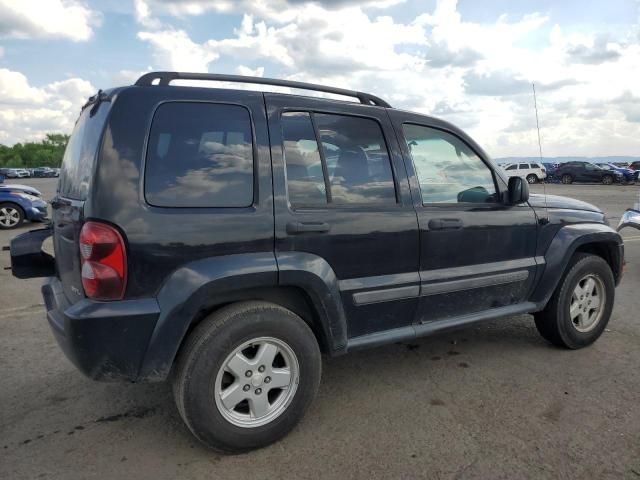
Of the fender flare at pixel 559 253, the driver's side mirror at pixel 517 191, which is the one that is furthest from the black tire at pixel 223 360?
the fender flare at pixel 559 253

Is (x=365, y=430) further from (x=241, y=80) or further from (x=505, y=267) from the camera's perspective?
(x=241, y=80)

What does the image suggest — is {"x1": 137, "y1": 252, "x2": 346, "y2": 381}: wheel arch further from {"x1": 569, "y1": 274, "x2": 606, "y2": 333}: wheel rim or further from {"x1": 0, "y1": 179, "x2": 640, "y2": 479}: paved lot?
{"x1": 569, "y1": 274, "x2": 606, "y2": 333}: wheel rim

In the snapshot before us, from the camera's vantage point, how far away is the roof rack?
276cm

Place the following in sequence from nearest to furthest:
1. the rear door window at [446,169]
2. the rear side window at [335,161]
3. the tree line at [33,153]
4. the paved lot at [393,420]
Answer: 1. the paved lot at [393,420]
2. the rear side window at [335,161]
3. the rear door window at [446,169]
4. the tree line at [33,153]

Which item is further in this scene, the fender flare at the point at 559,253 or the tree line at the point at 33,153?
the tree line at the point at 33,153

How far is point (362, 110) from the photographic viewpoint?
324 centimetres

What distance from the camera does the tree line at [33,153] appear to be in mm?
114137

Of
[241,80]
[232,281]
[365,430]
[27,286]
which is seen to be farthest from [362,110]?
[27,286]

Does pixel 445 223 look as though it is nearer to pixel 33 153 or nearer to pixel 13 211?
pixel 13 211

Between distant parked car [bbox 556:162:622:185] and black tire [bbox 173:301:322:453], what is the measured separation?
116 feet

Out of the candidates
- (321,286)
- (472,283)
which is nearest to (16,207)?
(321,286)

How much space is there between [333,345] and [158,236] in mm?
1158

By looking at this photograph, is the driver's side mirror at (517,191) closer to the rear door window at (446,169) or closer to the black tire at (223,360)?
the rear door window at (446,169)

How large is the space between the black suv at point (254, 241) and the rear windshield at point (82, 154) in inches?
0.6
